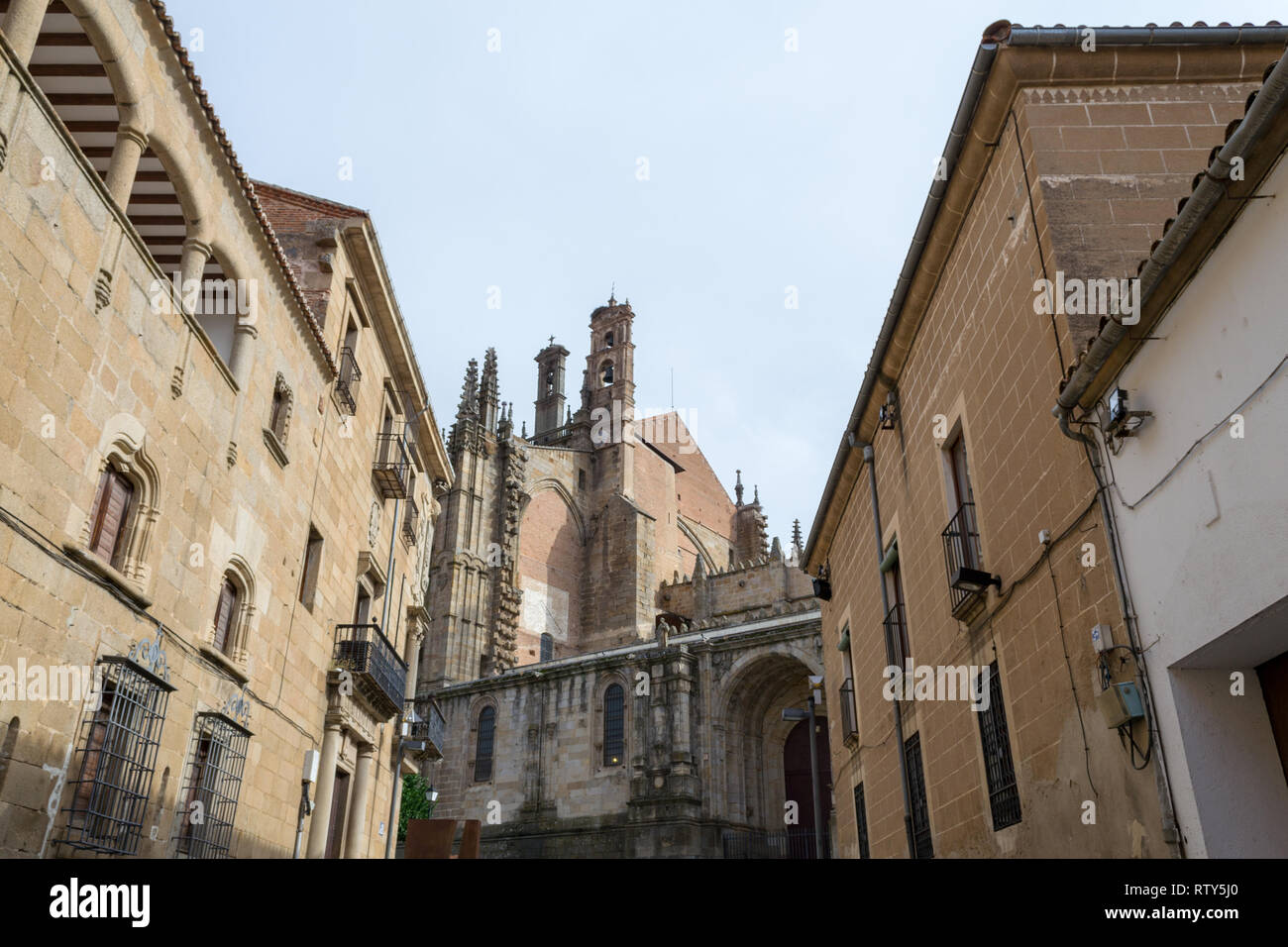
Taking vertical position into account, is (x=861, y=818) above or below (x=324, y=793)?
below

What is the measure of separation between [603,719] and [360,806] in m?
17.9

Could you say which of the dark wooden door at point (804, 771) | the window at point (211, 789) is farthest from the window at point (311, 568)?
the dark wooden door at point (804, 771)

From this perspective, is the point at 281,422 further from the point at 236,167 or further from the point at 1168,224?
the point at 1168,224

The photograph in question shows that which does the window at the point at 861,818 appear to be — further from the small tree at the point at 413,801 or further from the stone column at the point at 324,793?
the small tree at the point at 413,801

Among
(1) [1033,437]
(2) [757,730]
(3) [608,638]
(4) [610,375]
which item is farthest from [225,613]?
(4) [610,375]

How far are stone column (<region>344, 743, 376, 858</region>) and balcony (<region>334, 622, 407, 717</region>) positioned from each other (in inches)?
30.1

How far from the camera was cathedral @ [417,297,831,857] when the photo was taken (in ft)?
105

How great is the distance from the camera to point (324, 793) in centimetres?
1405

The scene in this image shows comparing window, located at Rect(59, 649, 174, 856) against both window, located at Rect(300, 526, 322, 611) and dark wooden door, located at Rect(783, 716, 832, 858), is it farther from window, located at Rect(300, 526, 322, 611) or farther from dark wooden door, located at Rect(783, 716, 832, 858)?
dark wooden door, located at Rect(783, 716, 832, 858)

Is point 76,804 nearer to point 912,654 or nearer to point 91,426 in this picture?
point 91,426

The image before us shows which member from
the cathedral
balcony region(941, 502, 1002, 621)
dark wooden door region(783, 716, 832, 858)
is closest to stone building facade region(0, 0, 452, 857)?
balcony region(941, 502, 1002, 621)

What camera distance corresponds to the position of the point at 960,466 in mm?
10562
